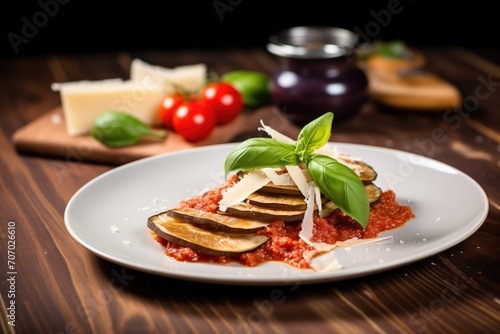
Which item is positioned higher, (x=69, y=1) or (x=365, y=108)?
(x=69, y=1)

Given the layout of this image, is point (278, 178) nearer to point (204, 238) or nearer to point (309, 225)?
point (309, 225)

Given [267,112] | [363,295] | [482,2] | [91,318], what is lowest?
[482,2]

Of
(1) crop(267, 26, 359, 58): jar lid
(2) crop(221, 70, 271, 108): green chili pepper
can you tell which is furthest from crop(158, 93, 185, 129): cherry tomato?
(1) crop(267, 26, 359, 58): jar lid

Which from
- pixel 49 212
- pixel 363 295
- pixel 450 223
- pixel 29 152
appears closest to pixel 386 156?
pixel 450 223

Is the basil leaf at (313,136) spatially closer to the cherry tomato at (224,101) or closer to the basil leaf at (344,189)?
the basil leaf at (344,189)

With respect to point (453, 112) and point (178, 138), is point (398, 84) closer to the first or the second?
point (453, 112)

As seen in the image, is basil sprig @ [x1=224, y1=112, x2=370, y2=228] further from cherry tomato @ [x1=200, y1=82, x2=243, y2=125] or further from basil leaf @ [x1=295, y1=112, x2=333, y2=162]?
cherry tomato @ [x1=200, y1=82, x2=243, y2=125]

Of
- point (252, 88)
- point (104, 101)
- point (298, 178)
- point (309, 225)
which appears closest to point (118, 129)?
point (104, 101)
